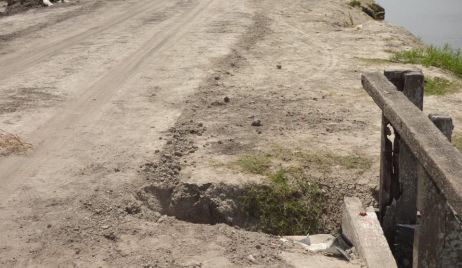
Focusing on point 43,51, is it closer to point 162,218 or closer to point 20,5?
point 162,218

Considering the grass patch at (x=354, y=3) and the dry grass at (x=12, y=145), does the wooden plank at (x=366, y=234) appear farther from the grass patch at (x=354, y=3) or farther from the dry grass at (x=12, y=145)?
the grass patch at (x=354, y=3)

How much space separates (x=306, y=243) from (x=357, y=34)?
32.1 ft

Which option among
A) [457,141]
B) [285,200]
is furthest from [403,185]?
[457,141]

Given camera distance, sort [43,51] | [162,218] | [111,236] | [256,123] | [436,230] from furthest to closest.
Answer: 1. [43,51]
2. [256,123]
3. [162,218]
4. [111,236]
5. [436,230]

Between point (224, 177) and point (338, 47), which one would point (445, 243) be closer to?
point (224, 177)

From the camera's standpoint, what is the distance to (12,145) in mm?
6941

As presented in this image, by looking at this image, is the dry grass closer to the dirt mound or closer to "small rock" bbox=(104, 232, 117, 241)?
"small rock" bbox=(104, 232, 117, 241)

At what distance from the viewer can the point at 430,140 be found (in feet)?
11.7

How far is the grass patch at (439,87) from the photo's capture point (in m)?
9.22

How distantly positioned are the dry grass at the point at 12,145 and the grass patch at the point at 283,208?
2.74 m

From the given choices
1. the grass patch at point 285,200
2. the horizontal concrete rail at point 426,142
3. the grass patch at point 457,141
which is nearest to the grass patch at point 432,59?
the grass patch at point 457,141

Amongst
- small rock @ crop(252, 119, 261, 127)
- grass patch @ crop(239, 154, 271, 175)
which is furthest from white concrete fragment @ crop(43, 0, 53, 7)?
grass patch @ crop(239, 154, 271, 175)

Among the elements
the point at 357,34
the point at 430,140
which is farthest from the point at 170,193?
the point at 357,34

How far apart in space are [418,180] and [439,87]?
6219 mm
